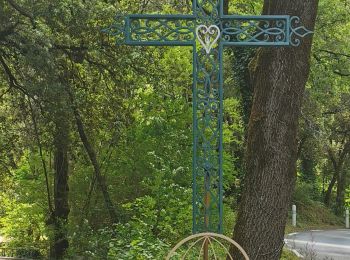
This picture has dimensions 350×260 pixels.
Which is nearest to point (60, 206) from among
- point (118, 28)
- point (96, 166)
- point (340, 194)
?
point (96, 166)

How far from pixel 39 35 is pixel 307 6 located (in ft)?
13.7

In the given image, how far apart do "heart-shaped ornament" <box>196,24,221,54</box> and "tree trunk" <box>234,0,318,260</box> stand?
5.05 feet

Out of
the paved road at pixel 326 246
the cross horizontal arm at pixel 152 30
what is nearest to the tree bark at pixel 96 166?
the paved road at pixel 326 246

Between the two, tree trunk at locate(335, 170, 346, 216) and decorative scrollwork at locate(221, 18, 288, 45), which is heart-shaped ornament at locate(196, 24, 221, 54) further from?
tree trunk at locate(335, 170, 346, 216)

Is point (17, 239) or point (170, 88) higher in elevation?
point (170, 88)

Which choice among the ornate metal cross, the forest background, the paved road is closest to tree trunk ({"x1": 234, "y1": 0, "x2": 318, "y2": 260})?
the ornate metal cross

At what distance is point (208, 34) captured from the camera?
5484 mm

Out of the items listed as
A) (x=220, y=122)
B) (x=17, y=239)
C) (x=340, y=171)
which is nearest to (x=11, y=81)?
(x=17, y=239)

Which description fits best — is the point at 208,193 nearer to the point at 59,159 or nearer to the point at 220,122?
the point at 220,122

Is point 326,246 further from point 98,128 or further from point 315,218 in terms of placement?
point 315,218

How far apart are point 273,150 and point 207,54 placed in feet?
6.04

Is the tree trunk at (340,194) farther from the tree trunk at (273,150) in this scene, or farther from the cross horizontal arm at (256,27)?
the cross horizontal arm at (256,27)

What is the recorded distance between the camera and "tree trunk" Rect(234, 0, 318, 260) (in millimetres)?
6793

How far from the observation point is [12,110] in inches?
599
